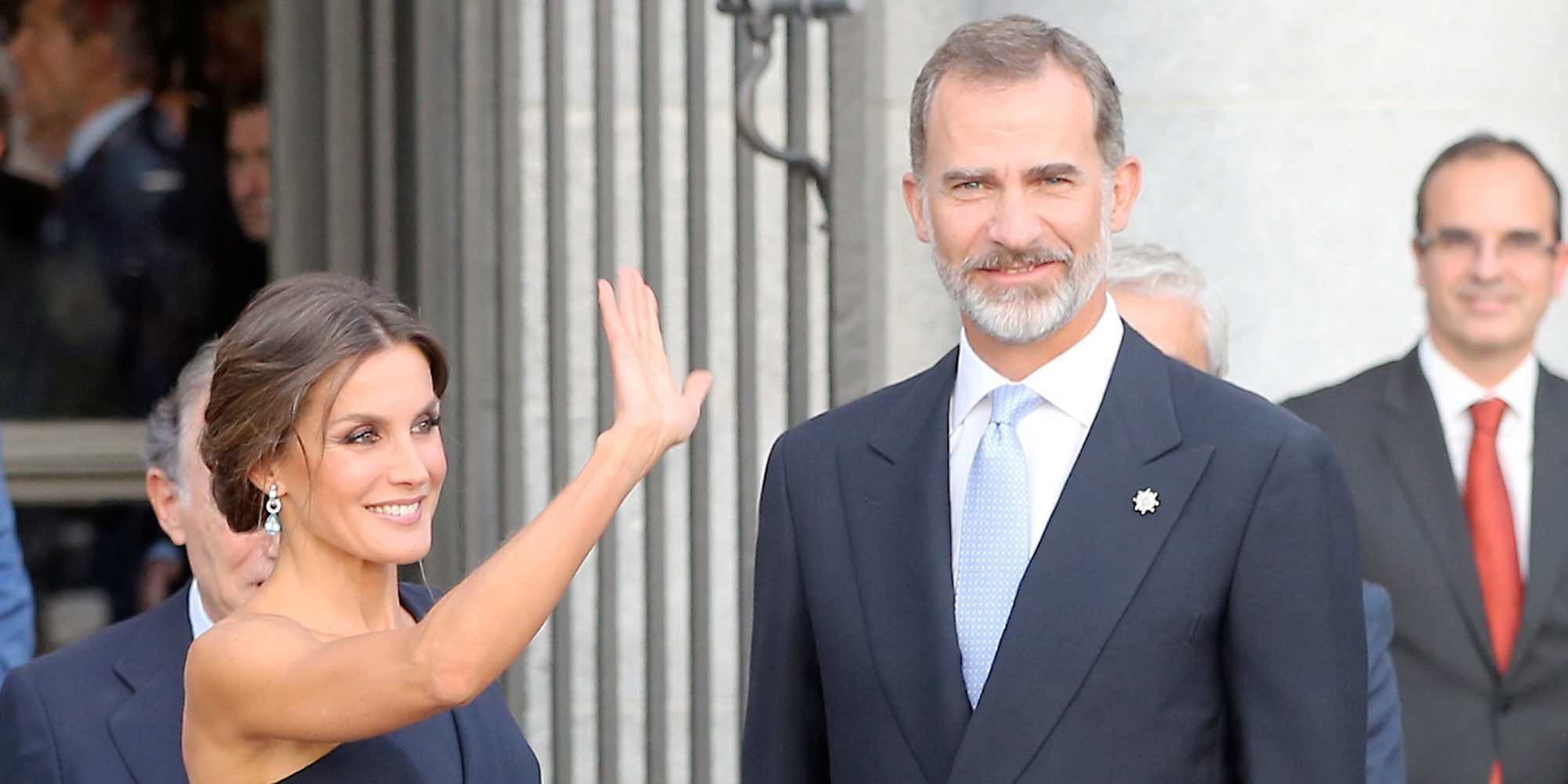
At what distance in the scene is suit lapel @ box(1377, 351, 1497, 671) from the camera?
4199 millimetres

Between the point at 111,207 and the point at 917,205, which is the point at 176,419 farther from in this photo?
the point at 111,207

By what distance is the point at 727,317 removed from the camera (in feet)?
15.2

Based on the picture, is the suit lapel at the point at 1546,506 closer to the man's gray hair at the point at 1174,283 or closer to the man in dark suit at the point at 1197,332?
the man in dark suit at the point at 1197,332

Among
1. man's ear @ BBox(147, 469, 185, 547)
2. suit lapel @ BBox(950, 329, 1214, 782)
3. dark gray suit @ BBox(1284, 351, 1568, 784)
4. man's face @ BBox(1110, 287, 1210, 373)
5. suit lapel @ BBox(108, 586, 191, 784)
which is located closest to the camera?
suit lapel @ BBox(950, 329, 1214, 782)

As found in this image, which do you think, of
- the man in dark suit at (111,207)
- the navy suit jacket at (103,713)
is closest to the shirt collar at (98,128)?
the man in dark suit at (111,207)

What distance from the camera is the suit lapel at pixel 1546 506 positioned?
4.19 m

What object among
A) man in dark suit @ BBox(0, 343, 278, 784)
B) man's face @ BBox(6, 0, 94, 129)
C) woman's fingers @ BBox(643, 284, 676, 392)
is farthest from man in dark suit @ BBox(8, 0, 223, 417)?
woman's fingers @ BBox(643, 284, 676, 392)

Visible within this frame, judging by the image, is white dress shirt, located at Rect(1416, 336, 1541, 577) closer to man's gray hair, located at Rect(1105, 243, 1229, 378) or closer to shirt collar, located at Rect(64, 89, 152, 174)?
man's gray hair, located at Rect(1105, 243, 1229, 378)

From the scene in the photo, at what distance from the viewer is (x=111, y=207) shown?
6.17 meters

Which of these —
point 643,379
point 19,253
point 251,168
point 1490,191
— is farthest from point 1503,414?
point 19,253

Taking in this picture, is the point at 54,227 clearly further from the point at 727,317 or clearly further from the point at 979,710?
the point at 979,710

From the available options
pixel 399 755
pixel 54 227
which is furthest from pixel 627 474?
pixel 54 227

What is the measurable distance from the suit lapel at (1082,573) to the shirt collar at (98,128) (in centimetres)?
396

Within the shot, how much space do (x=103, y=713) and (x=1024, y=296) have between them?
45.9 inches
